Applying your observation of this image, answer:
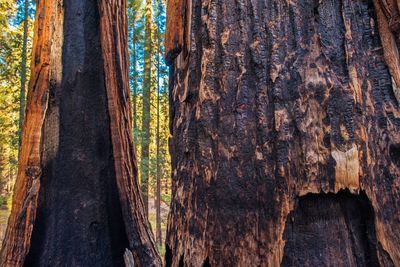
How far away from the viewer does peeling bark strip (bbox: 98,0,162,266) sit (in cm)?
243

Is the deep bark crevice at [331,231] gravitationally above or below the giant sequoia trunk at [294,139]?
below

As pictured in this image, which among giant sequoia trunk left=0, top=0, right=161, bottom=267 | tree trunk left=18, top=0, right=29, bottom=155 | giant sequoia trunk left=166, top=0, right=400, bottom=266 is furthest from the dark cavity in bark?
tree trunk left=18, top=0, right=29, bottom=155

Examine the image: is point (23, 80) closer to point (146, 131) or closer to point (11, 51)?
point (11, 51)

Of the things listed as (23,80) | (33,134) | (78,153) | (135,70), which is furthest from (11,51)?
(78,153)

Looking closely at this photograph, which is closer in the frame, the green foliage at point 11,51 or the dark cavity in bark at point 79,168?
the dark cavity in bark at point 79,168

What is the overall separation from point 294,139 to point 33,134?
7.43 feet

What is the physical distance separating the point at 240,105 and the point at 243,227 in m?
0.35

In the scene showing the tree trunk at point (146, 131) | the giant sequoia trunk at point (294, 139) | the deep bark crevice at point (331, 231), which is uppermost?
the tree trunk at point (146, 131)

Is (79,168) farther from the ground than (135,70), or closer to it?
closer to it

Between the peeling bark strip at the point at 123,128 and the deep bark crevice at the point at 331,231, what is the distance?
5.86 ft

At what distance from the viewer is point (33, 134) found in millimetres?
2514

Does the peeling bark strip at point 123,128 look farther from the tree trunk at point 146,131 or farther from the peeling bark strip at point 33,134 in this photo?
the tree trunk at point 146,131

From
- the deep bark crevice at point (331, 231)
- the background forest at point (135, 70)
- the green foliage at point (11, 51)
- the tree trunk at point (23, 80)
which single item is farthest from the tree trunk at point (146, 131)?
the deep bark crevice at point (331, 231)

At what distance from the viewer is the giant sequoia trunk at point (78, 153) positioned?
2395 mm
